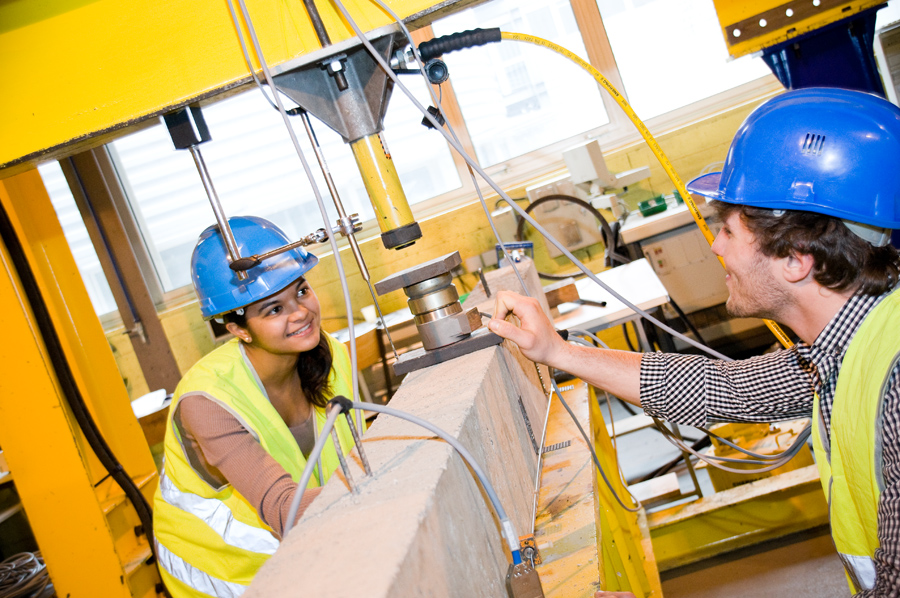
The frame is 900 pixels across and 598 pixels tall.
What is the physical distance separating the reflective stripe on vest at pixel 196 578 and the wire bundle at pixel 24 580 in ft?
7.60

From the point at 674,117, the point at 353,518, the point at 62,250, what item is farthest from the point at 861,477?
the point at 674,117

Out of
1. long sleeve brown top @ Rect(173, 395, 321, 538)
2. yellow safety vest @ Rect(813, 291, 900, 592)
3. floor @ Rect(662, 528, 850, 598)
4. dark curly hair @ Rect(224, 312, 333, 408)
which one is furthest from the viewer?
floor @ Rect(662, 528, 850, 598)

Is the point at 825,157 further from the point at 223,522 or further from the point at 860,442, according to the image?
the point at 223,522

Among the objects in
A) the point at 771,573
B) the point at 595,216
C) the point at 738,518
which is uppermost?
the point at 595,216

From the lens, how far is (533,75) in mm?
5102

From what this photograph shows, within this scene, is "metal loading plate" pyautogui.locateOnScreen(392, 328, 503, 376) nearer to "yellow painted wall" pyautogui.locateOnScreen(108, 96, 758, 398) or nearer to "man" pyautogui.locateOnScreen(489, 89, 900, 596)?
"man" pyautogui.locateOnScreen(489, 89, 900, 596)

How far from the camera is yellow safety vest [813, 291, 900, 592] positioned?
3.32 feet

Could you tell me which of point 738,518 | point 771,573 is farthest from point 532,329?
point 771,573

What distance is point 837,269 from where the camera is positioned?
3.98 feet

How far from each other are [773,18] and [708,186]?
109 centimetres

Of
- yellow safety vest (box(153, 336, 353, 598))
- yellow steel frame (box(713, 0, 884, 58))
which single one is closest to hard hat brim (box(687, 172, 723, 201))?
yellow steel frame (box(713, 0, 884, 58))

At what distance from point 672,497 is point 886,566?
203cm

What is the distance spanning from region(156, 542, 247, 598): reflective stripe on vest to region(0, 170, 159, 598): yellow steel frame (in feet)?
1.87

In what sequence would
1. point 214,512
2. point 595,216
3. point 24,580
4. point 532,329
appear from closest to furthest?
point 532,329
point 214,512
point 24,580
point 595,216
